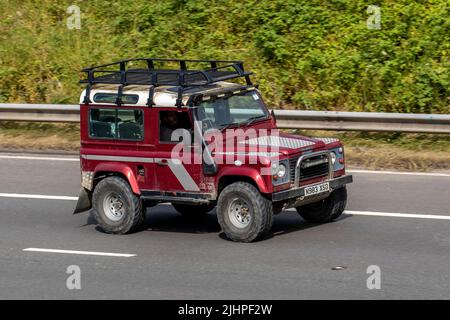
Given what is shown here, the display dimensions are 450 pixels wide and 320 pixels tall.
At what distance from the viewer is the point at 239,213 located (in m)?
12.2

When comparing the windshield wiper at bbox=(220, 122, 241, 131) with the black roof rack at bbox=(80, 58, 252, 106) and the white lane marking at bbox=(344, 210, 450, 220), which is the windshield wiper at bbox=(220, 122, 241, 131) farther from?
the white lane marking at bbox=(344, 210, 450, 220)

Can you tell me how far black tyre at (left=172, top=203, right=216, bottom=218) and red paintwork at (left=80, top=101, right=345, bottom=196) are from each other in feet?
3.46

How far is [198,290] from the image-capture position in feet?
33.7

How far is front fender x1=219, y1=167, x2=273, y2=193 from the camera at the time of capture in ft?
39.0

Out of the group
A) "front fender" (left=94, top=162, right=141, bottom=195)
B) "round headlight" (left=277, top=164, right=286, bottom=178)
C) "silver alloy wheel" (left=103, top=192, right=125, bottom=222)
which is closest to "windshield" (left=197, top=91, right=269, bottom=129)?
"round headlight" (left=277, top=164, right=286, bottom=178)

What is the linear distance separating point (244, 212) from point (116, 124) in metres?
2.19

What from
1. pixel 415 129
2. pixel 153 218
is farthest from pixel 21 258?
pixel 415 129

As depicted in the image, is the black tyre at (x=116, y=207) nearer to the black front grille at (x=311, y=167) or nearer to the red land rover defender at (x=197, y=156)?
the red land rover defender at (x=197, y=156)

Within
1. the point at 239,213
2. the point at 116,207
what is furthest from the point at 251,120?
the point at 116,207

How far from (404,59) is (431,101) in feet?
3.79

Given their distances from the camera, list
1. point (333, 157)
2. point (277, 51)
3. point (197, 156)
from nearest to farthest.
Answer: point (197, 156) → point (333, 157) → point (277, 51)

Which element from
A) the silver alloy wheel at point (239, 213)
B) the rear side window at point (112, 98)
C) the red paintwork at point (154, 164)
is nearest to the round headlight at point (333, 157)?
the red paintwork at point (154, 164)

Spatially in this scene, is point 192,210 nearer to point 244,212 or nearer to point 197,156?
point 197,156
